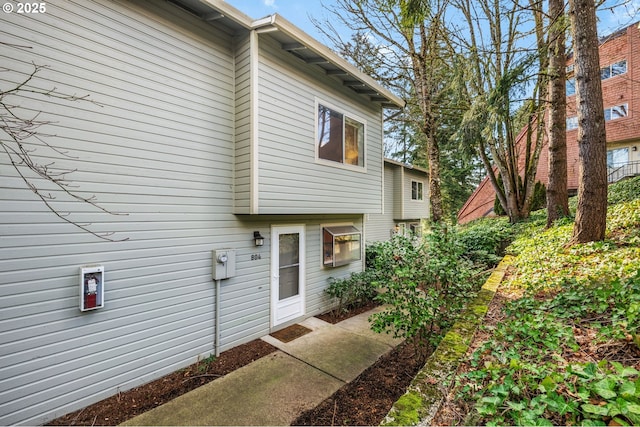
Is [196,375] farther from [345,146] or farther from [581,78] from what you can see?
[581,78]

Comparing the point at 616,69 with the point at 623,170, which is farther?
the point at 616,69

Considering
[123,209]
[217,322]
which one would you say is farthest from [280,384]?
[123,209]

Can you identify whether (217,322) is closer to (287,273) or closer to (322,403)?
(287,273)

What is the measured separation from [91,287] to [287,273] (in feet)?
10.3

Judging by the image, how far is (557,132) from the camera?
6.63 metres

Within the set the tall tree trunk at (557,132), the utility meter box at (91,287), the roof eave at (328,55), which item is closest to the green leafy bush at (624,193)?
the tall tree trunk at (557,132)

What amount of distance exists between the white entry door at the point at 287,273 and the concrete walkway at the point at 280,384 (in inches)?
25.7

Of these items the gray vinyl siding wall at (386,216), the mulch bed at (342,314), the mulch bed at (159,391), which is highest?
the gray vinyl siding wall at (386,216)

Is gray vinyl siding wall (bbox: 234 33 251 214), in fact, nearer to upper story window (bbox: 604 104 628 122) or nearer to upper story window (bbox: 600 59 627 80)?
upper story window (bbox: 604 104 628 122)

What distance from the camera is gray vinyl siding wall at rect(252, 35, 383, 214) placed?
4531 mm

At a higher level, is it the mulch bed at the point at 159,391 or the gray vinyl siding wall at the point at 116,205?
the gray vinyl siding wall at the point at 116,205

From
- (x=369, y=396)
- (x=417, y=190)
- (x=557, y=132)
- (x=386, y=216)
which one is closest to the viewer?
(x=369, y=396)

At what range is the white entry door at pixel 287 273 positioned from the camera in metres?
5.21

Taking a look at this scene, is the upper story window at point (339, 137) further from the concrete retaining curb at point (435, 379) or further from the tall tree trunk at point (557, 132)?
the tall tree trunk at point (557, 132)
